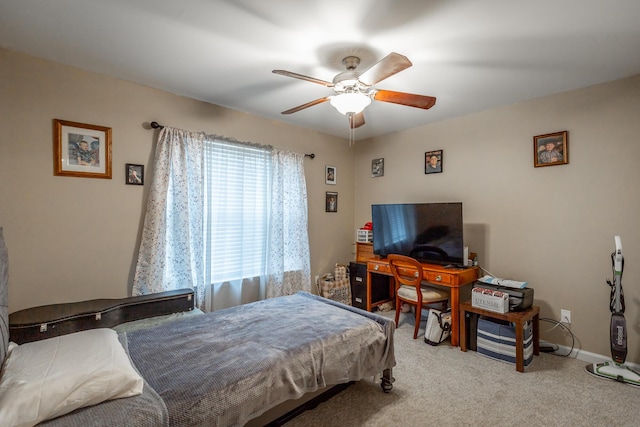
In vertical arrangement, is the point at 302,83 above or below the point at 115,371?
above

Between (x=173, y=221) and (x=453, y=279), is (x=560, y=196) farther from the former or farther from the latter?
(x=173, y=221)

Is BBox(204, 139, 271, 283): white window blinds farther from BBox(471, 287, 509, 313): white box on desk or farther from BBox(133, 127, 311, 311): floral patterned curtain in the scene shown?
BBox(471, 287, 509, 313): white box on desk

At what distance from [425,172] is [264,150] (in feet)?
6.92

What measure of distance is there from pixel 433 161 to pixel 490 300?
6.04ft

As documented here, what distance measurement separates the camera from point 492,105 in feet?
10.6

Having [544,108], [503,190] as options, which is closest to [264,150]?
[503,190]

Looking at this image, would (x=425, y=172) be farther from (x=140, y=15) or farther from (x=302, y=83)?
(x=140, y=15)

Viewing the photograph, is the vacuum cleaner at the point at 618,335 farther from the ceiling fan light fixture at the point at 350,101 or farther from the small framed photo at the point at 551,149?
the ceiling fan light fixture at the point at 350,101

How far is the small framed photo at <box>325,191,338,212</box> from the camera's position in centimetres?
442

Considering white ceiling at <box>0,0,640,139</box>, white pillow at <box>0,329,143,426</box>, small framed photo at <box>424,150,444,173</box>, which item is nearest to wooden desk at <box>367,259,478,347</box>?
small framed photo at <box>424,150,444,173</box>

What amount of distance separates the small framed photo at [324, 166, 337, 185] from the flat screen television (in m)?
0.85

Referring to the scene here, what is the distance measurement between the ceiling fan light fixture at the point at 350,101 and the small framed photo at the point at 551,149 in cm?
202

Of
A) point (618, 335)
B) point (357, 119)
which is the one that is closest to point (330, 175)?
point (357, 119)

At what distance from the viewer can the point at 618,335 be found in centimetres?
239
